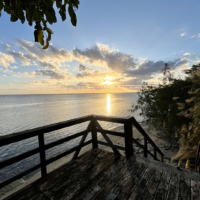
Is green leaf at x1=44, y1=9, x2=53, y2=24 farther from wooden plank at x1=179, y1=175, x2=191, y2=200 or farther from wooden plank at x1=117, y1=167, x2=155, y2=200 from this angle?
wooden plank at x1=179, y1=175, x2=191, y2=200

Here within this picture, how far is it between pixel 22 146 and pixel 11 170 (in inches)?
176

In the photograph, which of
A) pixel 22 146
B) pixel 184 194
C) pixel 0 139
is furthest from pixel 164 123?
pixel 22 146

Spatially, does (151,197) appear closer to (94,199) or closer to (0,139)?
(94,199)

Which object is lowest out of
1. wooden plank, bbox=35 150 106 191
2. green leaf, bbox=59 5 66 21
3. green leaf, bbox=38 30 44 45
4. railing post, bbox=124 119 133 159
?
wooden plank, bbox=35 150 106 191

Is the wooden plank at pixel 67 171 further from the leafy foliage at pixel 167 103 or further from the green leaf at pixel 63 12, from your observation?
the leafy foliage at pixel 167 103

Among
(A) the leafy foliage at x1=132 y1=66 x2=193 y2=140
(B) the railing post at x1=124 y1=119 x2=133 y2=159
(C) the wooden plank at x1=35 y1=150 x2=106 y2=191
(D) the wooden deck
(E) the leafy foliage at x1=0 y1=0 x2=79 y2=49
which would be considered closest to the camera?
(E) the leafy foliage at x1=0 y1=0 x2=79 y2=49

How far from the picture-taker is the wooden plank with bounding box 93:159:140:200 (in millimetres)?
2445

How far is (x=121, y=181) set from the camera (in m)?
2.81

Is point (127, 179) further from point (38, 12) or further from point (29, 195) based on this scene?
point (38, 12)

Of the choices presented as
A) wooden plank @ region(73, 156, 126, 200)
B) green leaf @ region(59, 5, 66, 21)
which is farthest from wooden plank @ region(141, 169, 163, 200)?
green leaf @ region(59, 5, 66, 21)

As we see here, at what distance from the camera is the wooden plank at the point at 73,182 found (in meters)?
2.51

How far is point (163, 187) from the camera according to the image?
2.58m

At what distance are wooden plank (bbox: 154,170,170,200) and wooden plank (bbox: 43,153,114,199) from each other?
54.1 inches

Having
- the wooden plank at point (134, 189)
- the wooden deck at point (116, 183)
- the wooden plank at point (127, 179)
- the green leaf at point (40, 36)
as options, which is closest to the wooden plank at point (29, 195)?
the wooden deck at point (116, 183)
